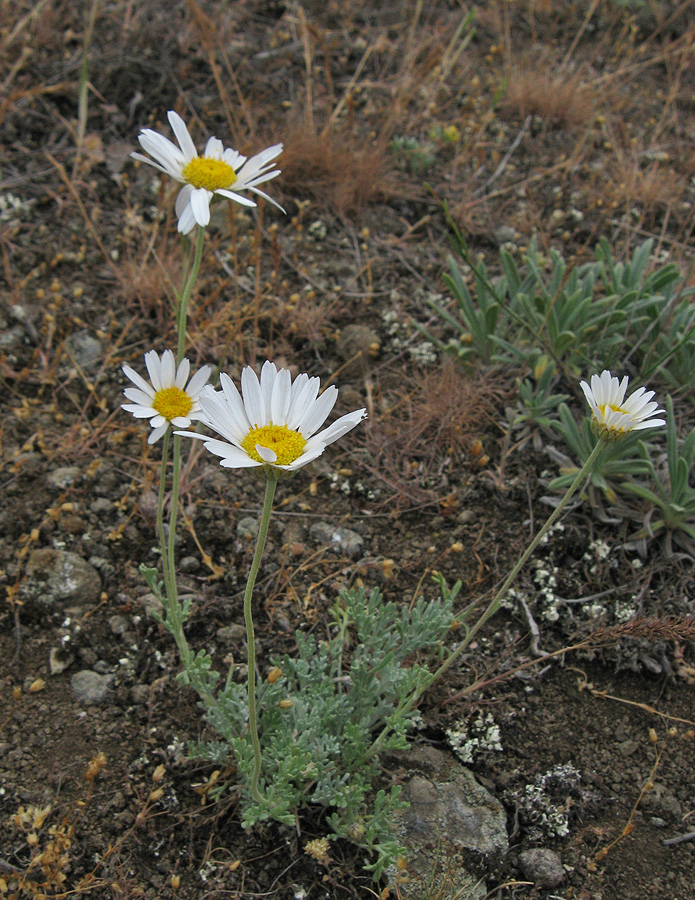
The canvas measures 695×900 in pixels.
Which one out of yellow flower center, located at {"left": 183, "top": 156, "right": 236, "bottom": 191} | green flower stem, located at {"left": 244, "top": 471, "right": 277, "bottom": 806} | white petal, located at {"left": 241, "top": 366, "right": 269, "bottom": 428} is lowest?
green flower stem, located at {"left": 244, "top": 471, "right": 277, "bottom": 806}

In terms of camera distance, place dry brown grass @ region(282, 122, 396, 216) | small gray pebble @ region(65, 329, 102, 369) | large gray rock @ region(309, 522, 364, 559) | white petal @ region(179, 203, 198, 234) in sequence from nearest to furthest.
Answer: white petal @ region(179, 203, 198, 234) < large gray rock @ region(309, 522, 364, 559) < small gray pebble @ region(65, 329, 102, 369) < dry brown grass @ region(282, 122, 396, 216)

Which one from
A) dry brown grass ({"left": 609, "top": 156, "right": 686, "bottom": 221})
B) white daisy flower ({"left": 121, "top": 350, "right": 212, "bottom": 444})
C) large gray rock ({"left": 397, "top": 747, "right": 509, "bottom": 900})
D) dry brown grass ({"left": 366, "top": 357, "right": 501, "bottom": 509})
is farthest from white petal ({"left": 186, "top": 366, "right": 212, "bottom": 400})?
dry brown grass ({"left": 609, "top": 156, "right": 686, "bottom": 221})

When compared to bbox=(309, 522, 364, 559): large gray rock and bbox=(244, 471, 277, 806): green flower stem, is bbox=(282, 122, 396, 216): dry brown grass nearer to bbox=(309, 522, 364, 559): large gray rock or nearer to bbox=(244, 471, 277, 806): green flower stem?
bbox=(309, 522, 364, 559): large gray rock

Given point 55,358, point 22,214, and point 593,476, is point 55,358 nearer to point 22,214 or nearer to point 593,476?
point 22,214

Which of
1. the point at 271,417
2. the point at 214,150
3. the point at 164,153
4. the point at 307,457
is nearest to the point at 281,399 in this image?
the point at 271,417

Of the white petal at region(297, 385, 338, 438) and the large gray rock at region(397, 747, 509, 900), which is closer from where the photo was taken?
the white petal at region(297, 385, 338, 438)

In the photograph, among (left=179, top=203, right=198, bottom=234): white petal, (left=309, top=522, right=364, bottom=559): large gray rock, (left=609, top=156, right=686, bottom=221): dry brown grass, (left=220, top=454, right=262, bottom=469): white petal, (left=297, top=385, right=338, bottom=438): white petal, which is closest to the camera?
(left=220, top=454, right=262, bottom=469): white petal
